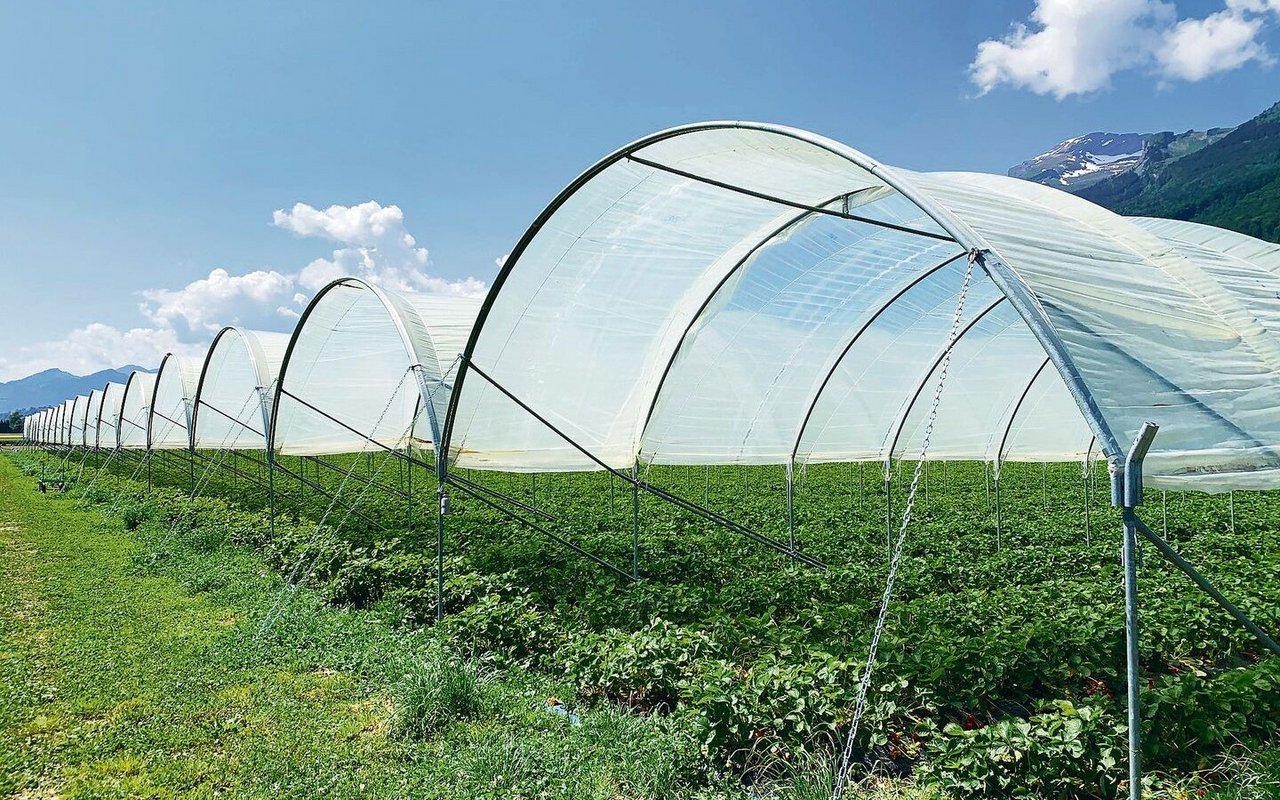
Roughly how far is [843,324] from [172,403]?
61.7 ft

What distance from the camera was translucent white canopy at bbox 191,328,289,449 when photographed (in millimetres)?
15148

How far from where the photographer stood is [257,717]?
19.6 feet

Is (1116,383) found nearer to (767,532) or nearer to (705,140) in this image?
(705,140)

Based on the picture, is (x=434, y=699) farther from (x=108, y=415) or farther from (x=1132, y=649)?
(x=108, y=415)

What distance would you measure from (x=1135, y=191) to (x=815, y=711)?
647 feet

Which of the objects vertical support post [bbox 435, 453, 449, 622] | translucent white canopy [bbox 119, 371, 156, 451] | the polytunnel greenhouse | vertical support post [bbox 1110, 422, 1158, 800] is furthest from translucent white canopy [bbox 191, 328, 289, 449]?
vertical support post [bbox 1110, 422, 1158, 800]

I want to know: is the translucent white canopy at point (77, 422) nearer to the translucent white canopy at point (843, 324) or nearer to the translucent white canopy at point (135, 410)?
the translucent white canopy at point (135, 410)

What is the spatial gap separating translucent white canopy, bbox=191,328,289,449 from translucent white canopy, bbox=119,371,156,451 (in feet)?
25.1

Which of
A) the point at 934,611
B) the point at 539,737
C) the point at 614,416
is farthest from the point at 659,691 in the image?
the point at 614,416

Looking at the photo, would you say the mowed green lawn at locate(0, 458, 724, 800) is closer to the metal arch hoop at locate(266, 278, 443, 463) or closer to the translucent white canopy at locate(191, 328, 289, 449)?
the metal arch hoop at locate(266, 278, 443, 463)

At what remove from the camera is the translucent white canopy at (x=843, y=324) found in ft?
13.3

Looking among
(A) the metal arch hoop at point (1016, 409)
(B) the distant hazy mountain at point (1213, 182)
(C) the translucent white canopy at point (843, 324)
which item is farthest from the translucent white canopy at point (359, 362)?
(B) the distant hazy mountain at point (1213, 182)

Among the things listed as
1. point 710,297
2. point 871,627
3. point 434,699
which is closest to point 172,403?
point 710,297

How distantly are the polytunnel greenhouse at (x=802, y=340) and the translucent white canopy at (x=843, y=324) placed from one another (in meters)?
0.03
